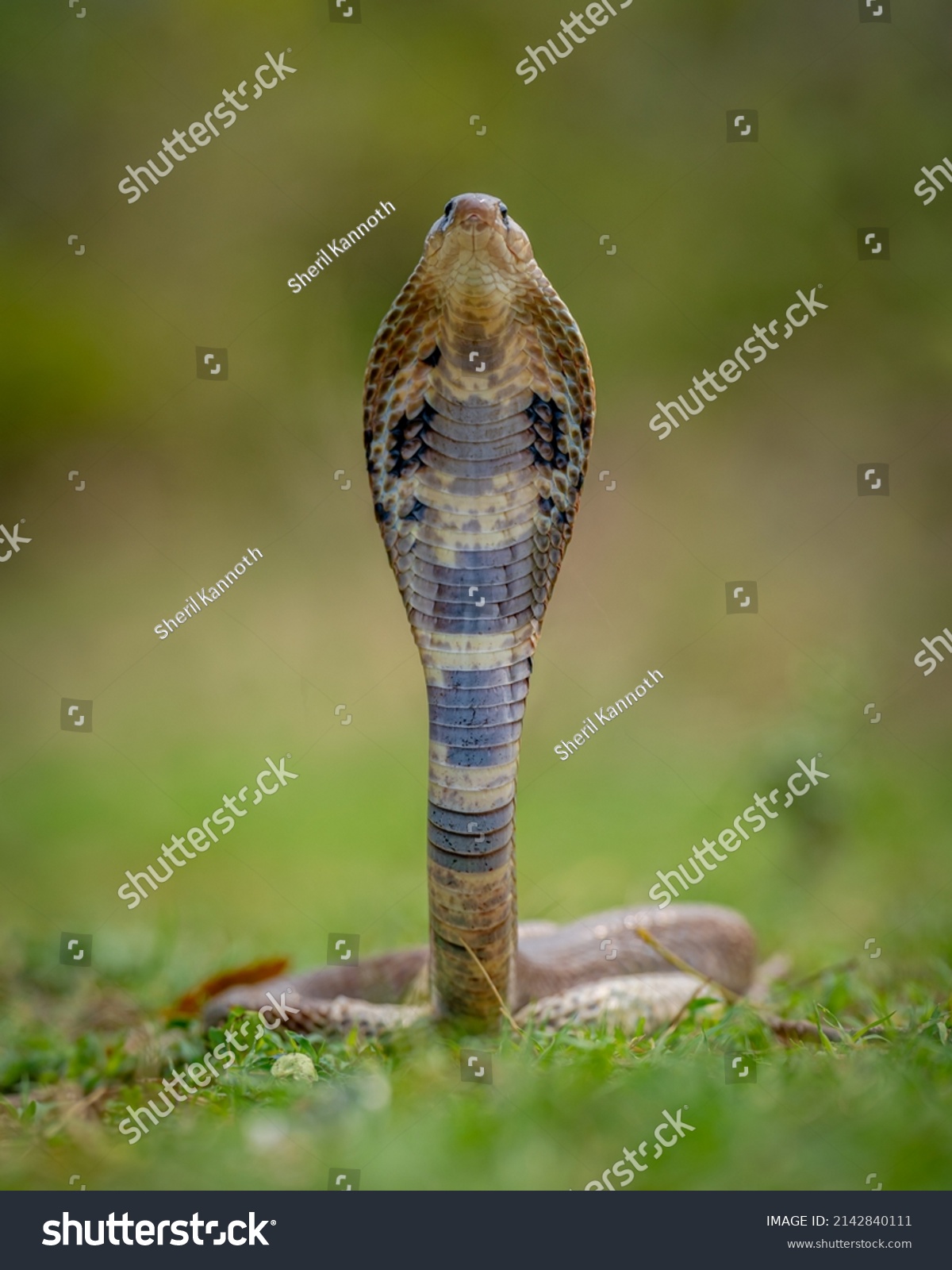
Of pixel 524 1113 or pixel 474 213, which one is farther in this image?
pixel 474 213

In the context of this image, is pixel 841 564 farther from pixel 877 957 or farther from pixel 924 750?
pixel 877 957

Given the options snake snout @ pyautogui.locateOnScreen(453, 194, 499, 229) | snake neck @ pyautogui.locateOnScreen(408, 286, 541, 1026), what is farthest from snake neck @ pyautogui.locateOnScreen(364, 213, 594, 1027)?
snake snout @ pyautogui.locateOnScreen(453, 194, 499, 229)

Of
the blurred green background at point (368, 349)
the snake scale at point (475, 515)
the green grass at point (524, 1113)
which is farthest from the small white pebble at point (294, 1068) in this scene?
the blurred green background at point (368, 349)

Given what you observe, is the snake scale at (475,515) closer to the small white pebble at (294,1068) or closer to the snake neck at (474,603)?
the snake neck at (474,603)

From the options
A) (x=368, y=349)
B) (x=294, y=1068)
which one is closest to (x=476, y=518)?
(x=294, y=1068)

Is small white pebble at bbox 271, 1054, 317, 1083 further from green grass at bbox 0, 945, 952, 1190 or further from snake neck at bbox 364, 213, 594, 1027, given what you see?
snake neck at bbox 364, 213, 594, 1027

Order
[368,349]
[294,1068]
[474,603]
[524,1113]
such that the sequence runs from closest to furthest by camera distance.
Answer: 1. [524,1113]
2. [294,1068]
3. [474,603]
4. [368,349]

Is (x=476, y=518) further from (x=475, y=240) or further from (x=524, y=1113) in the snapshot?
(x=524, y=1113)
